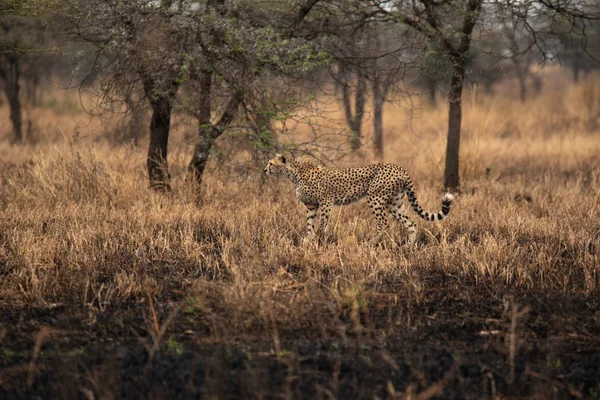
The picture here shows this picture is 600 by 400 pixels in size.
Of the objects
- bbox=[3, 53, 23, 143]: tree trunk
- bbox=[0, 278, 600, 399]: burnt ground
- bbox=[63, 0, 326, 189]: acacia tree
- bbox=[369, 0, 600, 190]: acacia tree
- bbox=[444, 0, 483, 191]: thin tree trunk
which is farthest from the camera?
bbox=[3, 53, 23, 143]: tree trunk

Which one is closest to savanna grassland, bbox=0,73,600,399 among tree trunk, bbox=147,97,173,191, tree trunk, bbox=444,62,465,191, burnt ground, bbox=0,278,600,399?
burnt ground, bbox=0,278,600,399

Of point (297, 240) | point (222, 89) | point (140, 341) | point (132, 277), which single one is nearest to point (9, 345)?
point (140, 341)

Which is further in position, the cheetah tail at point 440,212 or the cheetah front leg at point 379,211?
the cheetah front leg at point 379,211

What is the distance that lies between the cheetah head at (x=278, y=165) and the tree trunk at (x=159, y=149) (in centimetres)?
195

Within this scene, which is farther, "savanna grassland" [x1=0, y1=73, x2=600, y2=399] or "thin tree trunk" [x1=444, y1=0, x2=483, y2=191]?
"thin tree trunk" [x1=444, y1=0, x2=483, y2=191]

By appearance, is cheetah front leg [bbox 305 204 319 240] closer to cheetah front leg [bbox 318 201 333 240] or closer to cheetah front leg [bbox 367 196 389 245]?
cheetah front leg [bbox 318 201 333 240]

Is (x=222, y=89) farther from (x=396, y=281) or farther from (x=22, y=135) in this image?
(x=22, y=135)

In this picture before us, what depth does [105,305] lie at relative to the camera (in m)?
5.17

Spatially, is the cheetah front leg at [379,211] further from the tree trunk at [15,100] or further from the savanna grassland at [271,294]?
the tree trunk at [15,100]

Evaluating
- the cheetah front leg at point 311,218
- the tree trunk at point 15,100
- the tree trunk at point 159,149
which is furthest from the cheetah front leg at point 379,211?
the tree trunk at point 15,100

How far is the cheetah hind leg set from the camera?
7.28 meters

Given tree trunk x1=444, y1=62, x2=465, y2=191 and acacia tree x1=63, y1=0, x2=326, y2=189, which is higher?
acacia tree x1=63, y1=0, x2=326, y2=189

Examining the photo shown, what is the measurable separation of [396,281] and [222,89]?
3.67 m

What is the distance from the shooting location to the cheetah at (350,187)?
7418 millimetres
